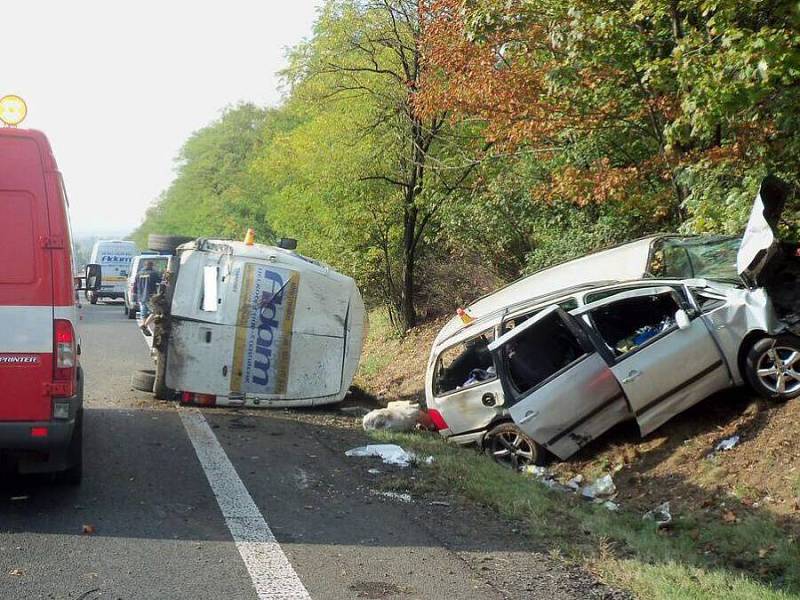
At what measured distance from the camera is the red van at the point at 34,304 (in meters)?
5.96

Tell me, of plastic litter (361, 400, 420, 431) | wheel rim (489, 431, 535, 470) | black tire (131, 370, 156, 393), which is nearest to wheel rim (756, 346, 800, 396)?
wheel rim (489, 431, 535, 470)

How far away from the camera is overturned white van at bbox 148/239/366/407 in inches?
437

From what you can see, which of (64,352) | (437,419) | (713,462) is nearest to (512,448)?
(437,419)

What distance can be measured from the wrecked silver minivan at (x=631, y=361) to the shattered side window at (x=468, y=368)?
0.44 feet

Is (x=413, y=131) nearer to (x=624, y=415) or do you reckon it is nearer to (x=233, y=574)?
(x=624, y=415)

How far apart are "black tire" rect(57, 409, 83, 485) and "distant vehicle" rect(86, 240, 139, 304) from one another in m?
31.1

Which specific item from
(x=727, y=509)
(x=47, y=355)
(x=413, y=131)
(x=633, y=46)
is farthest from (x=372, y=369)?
(x=47, y=355)

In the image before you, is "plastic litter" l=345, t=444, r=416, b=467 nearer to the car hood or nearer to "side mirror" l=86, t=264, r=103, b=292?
"side mirror" l=86, t=264, r=103, b=292

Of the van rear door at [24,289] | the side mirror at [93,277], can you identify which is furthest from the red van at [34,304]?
the side mirror at [93,277]

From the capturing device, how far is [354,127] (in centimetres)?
2000

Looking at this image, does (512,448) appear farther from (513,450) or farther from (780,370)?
(780,370)

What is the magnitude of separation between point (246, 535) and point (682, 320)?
516 cm

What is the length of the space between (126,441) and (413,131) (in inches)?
489

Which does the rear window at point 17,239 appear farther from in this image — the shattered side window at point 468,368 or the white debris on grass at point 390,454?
the shattered side window at point 468,368
